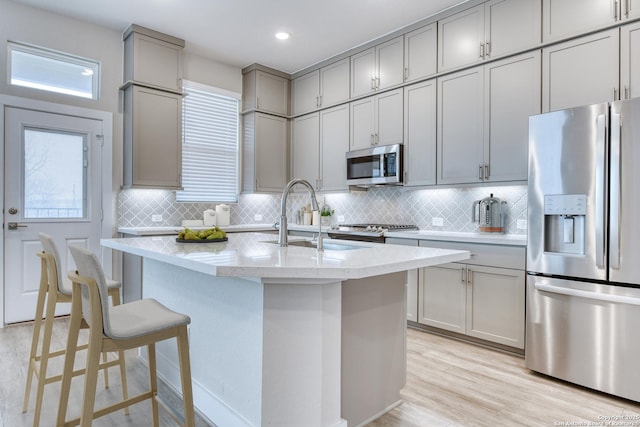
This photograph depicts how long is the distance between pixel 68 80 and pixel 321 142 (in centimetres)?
282

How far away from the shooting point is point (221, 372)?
1.98 metres

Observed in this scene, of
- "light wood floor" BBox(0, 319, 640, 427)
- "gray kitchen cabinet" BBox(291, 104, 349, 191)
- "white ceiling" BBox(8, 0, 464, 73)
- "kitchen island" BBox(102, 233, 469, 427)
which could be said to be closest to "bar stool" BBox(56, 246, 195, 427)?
"kitchen island" BBox(102, 233, 469, 427)

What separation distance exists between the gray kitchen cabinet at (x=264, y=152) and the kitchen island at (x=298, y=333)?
3041 mm

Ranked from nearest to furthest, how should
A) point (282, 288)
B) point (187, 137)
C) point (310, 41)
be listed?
point (282, 288) → point (310, 41) → point (187, 137)

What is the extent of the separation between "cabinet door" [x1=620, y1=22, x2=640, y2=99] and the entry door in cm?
467

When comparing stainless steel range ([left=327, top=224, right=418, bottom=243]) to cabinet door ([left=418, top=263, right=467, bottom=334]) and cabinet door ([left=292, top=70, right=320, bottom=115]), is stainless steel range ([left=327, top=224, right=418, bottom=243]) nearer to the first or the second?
cabinet door ([left=418, top=263, right=467, bottom=334])

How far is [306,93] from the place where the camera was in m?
5.22

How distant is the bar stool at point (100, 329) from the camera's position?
4.68 ft

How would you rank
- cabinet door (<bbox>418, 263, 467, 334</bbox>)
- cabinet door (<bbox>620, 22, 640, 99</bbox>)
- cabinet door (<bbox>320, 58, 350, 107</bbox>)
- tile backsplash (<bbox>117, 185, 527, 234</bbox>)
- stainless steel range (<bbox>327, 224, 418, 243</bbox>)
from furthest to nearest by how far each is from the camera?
1. cabinet door (<bbox>320, 58, 350, 107</bbox>)
2. stainless steel range (<bbox>327, 224, 418, 243</bbox>)
3. tile backsplash (<bbox>117, 185, 527, 234</bbox>)
4. cabinet door (<bbox>418, 263, 467, 334</bbox>)
5. cabinet door (<bbox>620, 22, 640, 99</bbox>)

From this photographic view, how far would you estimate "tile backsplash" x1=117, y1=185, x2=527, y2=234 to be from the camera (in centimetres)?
373

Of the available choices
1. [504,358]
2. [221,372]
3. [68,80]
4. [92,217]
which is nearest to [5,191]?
[92,217]

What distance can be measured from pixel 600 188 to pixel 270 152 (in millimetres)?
3828

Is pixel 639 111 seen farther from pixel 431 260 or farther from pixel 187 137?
pixel 187 137

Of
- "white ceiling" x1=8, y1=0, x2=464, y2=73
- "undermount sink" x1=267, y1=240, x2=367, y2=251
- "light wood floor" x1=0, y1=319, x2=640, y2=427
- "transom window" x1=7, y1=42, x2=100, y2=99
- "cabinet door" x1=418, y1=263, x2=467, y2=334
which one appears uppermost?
"white ceiling" x1=8, y1=0, x2=464, y2=73
